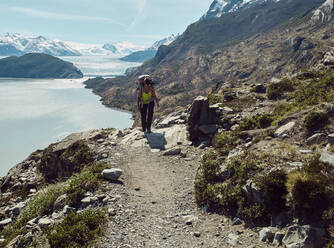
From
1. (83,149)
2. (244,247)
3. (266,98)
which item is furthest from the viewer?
(266,98)

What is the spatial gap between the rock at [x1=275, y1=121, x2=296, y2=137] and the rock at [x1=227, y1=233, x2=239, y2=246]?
22.1 feet

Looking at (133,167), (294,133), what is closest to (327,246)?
(294,133)

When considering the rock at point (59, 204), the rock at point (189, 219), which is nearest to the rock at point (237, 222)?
the rock at point (189, 219)

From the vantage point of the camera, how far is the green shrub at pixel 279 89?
23.5m

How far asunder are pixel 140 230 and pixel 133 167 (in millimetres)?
6595

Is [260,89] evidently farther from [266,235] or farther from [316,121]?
[266,235]

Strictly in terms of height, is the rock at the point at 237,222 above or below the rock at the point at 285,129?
below

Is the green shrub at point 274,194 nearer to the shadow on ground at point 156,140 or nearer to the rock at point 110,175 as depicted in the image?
the rock at point 110,175

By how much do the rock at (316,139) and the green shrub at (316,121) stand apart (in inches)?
34.0

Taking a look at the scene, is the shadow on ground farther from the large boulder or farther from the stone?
the stone

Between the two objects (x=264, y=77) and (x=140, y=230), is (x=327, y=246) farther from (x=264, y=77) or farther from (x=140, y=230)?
(x=264, y=77)

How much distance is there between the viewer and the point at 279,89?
23.8m

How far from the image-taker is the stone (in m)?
18.6

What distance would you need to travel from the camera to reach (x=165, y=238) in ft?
29.5
